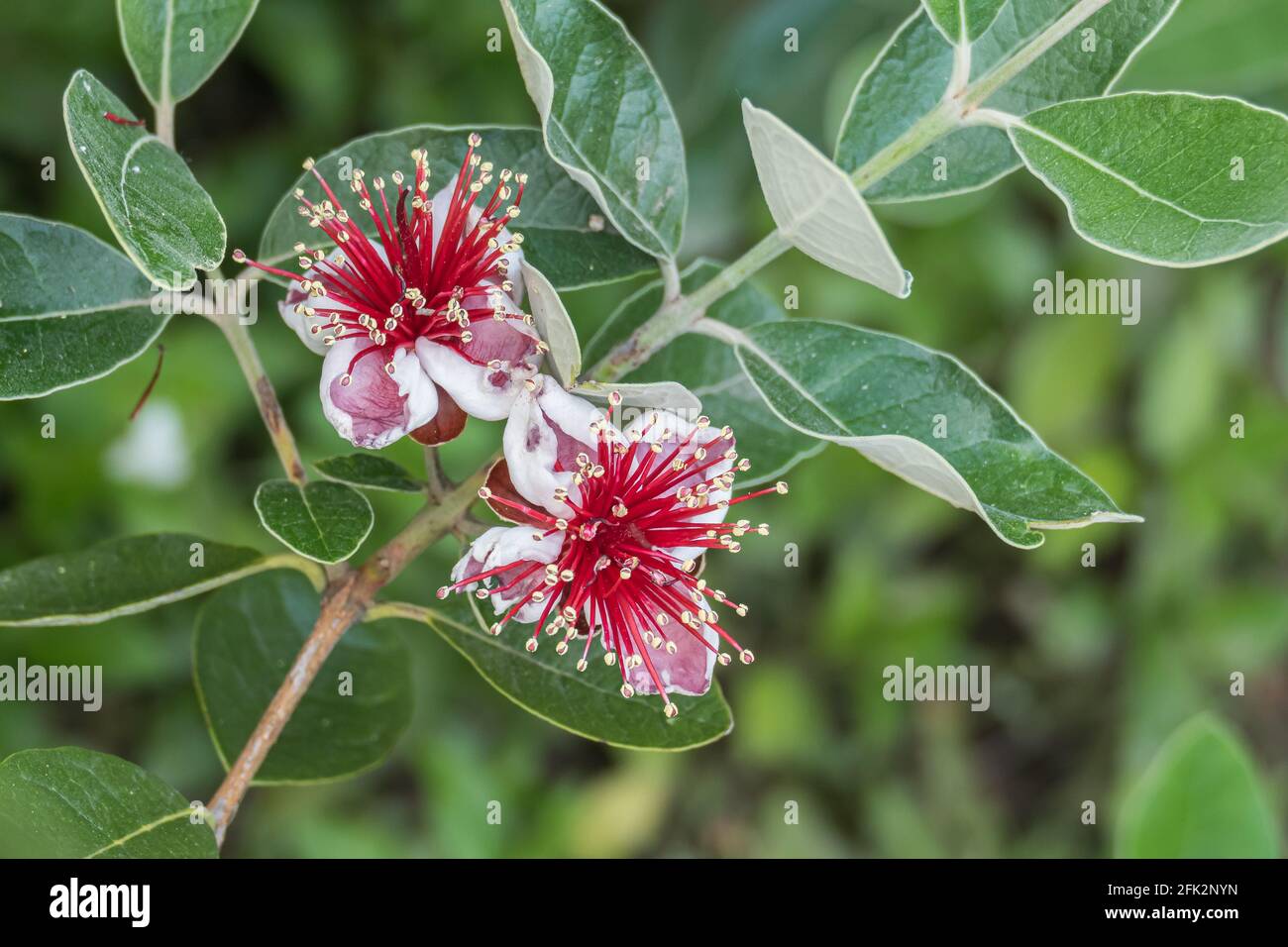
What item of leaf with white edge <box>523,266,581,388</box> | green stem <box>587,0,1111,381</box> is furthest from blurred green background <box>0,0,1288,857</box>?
leaf with white edge <box>523,266,581,388</box>

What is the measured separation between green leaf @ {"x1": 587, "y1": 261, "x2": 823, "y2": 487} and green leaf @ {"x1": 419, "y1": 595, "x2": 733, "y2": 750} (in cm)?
28

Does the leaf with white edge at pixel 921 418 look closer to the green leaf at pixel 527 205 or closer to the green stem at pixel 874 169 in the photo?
the green stem at pixel 874 169

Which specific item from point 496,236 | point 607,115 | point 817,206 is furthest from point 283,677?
point 817,206

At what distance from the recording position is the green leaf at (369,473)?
1.22 metres

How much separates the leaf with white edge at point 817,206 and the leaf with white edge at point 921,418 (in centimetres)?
14

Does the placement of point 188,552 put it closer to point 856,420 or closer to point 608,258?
point 608,258

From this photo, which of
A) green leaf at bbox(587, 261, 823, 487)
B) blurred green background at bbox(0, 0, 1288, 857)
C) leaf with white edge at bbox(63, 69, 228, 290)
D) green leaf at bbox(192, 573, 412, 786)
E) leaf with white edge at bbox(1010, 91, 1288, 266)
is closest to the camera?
leaf with white edge at bbox(63, 69, 228, 290)

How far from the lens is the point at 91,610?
1.30m

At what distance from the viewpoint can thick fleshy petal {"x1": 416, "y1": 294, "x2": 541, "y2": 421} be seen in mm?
1141

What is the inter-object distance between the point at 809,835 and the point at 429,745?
103cm

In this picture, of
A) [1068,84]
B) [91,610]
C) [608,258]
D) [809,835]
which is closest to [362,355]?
[608,258]

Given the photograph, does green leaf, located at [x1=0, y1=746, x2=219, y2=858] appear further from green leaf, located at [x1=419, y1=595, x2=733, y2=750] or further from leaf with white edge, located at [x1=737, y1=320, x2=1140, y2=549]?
leaf with white edge, located at [x1=737, y1=320, x2=1140, y2=549]

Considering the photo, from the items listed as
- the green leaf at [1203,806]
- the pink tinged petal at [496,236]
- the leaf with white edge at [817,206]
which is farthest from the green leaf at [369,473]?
the green leaf at [1203,806]

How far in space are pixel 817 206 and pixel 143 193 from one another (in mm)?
580
